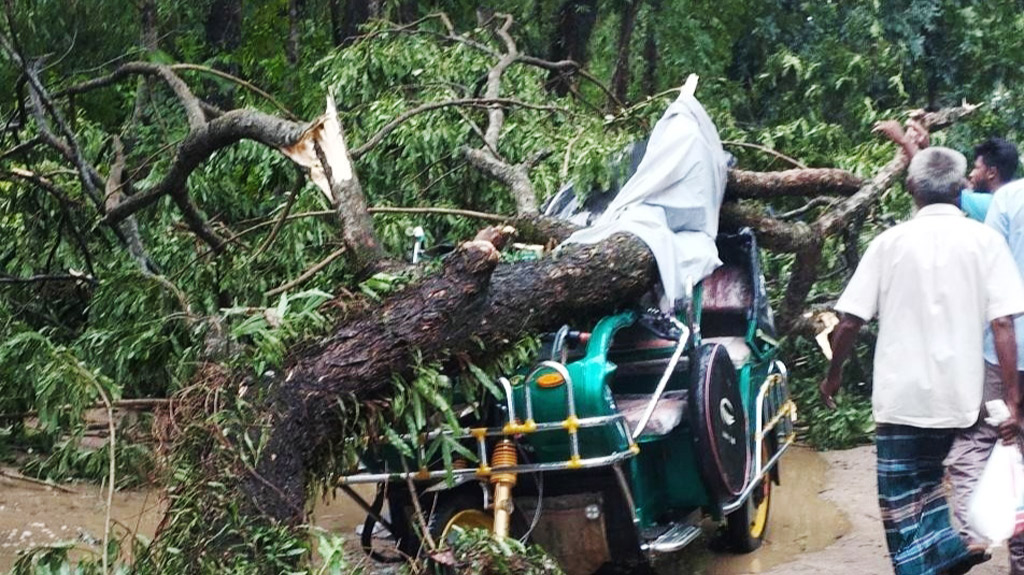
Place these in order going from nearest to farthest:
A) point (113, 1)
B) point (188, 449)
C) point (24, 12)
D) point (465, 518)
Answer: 1. point (188, 449)
2. point (465, 518)
3. point (24, 12)
4. point (113, 1)

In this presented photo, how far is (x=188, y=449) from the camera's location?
4129mm

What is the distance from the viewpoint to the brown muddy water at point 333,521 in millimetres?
6266

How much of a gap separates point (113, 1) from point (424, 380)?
8.57 meters

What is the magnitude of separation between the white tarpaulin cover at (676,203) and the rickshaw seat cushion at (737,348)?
548 mm

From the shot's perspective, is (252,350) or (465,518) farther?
(465,518)

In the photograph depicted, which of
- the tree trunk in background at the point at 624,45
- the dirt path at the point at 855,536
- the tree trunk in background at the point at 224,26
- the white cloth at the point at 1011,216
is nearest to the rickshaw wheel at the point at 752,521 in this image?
the dirt path at the point at 855,536

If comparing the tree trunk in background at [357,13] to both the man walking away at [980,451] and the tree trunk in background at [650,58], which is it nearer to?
the tree trunk in background at [650,58]

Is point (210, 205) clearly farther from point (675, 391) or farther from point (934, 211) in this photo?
point (934, 211)

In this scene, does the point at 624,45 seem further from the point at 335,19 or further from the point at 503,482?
the point at 503,482

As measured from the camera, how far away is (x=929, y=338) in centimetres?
448

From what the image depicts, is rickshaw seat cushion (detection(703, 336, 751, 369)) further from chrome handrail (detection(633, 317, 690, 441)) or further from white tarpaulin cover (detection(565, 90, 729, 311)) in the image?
chrome handrail (detection(633, 317, 690, 441))

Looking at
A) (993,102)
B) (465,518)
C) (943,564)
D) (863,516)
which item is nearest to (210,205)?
(465,518)

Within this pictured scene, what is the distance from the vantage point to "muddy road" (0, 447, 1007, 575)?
610cm

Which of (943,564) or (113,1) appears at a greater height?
(113,1)
